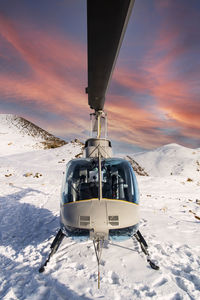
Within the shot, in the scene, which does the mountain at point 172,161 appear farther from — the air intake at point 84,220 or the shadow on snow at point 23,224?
the air intake at point 84,220

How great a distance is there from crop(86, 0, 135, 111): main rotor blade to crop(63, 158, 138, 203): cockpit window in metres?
1.96

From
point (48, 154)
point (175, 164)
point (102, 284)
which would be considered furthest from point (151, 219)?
point (175, 164)

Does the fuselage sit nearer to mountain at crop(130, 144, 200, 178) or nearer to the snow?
the snow

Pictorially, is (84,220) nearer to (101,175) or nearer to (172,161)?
(101,175)

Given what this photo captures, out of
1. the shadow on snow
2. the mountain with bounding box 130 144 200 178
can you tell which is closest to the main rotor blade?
the shadow on snow

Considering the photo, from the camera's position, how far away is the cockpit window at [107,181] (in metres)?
3.46

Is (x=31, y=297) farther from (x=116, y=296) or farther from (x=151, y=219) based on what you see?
(x=151, y=219)

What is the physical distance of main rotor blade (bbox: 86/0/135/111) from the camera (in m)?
1.32

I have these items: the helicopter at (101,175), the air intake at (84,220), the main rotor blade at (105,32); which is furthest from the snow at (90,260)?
the main rotor blade at (105,32)

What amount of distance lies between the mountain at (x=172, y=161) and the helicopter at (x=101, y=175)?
18443mm

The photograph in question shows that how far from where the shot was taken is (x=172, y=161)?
79.3ft

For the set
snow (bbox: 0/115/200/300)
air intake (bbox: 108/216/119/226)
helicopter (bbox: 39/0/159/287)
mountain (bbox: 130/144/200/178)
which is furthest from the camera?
mountain (bbox: 130/144/200/178)

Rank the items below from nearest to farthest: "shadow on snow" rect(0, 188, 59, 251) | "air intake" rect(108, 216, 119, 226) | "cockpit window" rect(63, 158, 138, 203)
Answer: "air intake" rect(108, 216, 119, 226) → "cockpit window" rect(63, 158, 138, 203) → "shadow on snow" rect(0, 188, 59, 251)

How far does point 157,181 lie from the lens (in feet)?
46.0
